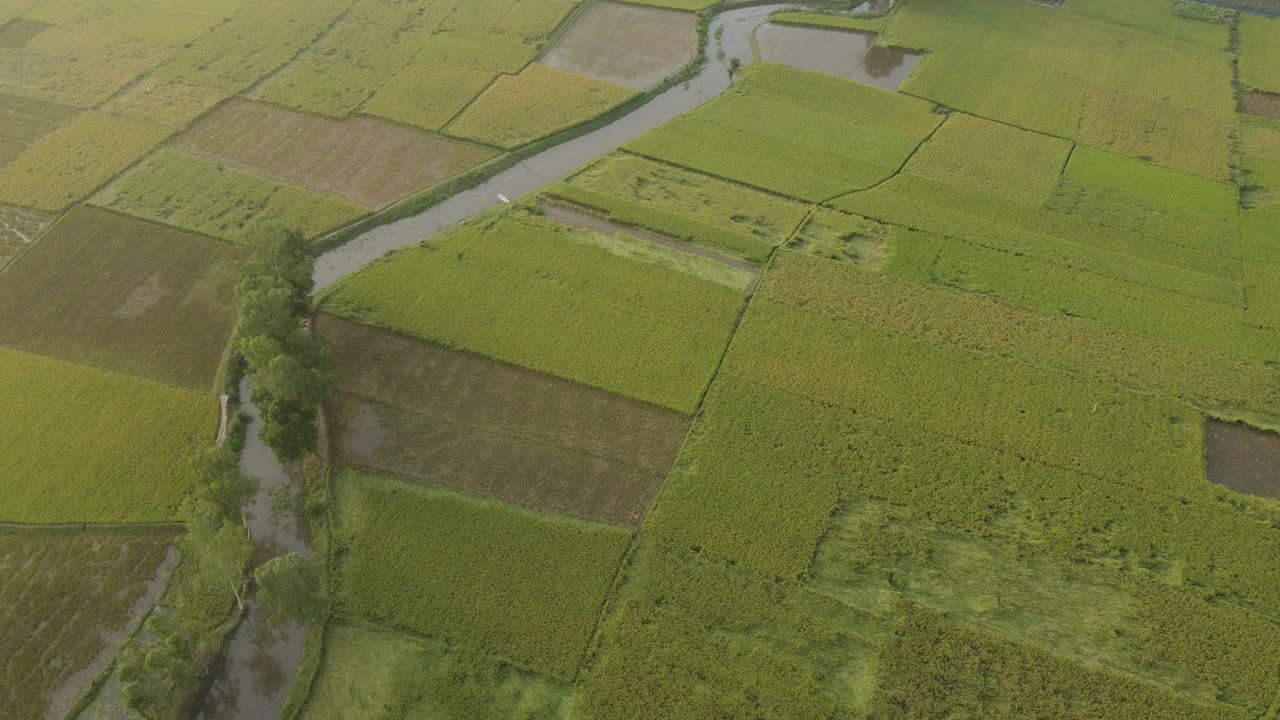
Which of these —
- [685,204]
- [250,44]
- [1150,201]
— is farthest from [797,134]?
[250,44]

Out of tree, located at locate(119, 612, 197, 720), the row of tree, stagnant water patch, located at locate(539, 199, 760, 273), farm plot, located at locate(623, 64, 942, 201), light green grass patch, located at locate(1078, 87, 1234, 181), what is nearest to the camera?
tree, located at locate(119, 612, 197, 720)

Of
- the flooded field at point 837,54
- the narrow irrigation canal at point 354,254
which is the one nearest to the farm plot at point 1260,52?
the flooded field at point 837,54

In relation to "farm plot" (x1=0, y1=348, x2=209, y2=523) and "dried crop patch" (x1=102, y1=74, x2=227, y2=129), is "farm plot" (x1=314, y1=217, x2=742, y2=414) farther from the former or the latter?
"dried crop patch" (x1=102, y1=74, x2=227, y2=129)

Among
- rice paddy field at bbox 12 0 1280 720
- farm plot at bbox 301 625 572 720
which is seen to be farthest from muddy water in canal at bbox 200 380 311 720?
farm plot at bbox 301 625 572 720

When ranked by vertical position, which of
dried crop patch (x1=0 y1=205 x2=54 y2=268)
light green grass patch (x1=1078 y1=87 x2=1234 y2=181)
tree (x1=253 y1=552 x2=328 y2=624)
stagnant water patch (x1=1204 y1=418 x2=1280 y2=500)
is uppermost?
light green grass patch (x1=1078 y1=87 x2=1234 y2=181)

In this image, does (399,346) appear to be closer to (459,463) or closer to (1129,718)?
(459,463)

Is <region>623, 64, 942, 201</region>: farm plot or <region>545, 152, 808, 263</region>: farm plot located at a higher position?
<region>623, 64, 942, 201</region>: farm plot
